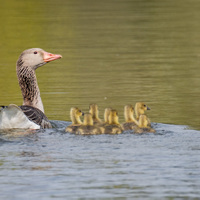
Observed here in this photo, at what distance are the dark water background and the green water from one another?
0.11ft

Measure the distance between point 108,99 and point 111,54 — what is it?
9.10 metres

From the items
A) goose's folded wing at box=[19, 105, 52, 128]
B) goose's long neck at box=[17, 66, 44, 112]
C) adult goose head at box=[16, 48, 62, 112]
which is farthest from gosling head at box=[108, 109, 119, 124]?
adult goose head at box=[16, 48, 62, 112]

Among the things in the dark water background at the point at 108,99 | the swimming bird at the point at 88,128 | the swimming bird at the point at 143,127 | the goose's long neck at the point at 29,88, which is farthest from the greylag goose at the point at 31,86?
the swimming bird at the point at 143,127

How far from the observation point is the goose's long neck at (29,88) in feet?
47.8

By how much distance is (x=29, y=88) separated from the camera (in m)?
14.7

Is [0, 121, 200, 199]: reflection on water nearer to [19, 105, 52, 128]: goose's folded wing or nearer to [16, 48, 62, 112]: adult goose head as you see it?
[19, 105, 52, 128]: goose's folded wing

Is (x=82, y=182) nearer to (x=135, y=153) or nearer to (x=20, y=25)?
(x=135, y=153)

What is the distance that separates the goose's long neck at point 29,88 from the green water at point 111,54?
0.80 metres

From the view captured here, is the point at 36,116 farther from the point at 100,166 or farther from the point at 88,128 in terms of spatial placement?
the point at 100,166

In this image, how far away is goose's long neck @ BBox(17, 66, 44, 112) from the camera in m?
14.6

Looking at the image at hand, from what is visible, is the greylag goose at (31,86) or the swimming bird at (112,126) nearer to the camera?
the swimming bird at (112,126)

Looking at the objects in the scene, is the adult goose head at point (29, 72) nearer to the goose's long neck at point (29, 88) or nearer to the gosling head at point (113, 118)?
the goose's long neck at point (29, 88)

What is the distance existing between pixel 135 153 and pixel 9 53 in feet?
57.5

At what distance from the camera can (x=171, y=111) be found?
15477 millimetres
